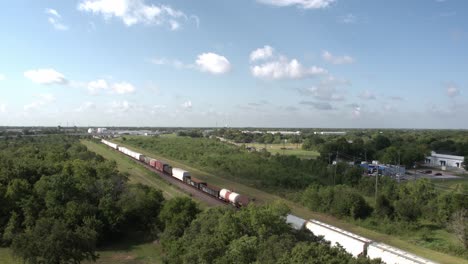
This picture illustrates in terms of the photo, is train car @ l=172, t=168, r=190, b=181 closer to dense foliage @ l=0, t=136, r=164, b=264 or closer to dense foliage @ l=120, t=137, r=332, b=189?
dense foliage @ l=120, t=137, r=332, b=189

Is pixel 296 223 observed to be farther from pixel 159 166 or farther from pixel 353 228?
pixel 159 166

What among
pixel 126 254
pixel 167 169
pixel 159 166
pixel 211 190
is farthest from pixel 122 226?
pixel 159 166

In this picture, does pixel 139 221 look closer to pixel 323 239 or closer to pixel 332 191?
pixel 323 239

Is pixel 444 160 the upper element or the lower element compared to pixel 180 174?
lower

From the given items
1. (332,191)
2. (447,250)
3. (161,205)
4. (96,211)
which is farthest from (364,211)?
(96,211)

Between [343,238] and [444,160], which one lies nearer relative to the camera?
[343,238]

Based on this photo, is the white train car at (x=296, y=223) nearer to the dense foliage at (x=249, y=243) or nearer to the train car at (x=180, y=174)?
the dense foliage at (x=249, y=243)

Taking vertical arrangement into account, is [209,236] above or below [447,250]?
above

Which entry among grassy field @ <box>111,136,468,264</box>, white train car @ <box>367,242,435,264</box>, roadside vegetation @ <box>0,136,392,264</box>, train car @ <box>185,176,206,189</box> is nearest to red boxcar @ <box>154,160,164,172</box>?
grassy field @ <box>111,136,468,264</box>
